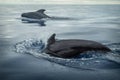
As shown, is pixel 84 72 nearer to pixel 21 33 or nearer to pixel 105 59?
pixel 105 59

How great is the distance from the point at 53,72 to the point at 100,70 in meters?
1.39

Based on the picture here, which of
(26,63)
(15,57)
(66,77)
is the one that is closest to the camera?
(66,77)

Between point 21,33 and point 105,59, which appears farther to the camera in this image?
point 21,33

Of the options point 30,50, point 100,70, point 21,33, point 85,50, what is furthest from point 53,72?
point 21,33

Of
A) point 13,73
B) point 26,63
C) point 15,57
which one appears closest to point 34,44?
A: point 15,57

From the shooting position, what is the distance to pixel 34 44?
13.5 metres

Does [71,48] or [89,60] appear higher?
[71,48]

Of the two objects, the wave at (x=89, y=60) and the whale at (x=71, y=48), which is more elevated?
the whale at (x=71, y=48)

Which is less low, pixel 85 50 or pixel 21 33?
pixel 85 50

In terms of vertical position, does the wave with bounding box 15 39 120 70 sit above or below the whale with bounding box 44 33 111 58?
below

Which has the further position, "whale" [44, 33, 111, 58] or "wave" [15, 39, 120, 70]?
"whale" [44, 33, 111, 58]

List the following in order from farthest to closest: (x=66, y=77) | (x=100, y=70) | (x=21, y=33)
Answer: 1. (x=21, y=33)
2. (x=100, y=70)
3. (x=66, y=77)

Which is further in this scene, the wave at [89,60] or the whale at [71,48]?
the whale at [71,48]

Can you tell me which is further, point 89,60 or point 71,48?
point 71,48
